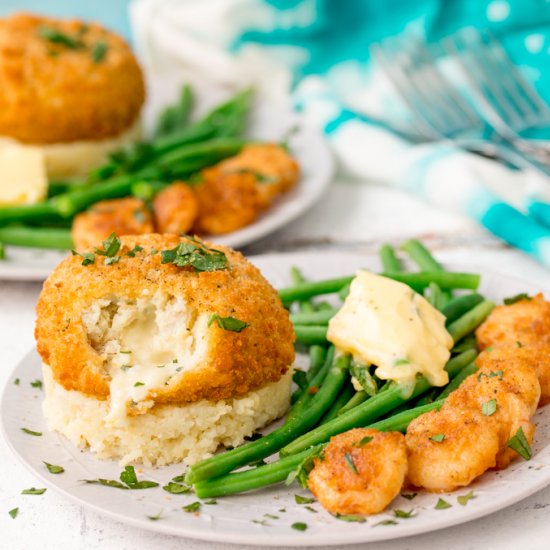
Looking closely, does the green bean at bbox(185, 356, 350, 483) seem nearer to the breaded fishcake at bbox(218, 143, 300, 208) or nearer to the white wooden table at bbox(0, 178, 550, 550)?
the white wooden table at bbox(0, 178, 550, 550)

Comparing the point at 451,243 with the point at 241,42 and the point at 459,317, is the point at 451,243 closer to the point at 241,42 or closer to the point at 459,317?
the point at 459,317

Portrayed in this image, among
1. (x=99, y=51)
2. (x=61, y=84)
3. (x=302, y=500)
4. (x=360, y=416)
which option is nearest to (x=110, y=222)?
(x=61, y=84)

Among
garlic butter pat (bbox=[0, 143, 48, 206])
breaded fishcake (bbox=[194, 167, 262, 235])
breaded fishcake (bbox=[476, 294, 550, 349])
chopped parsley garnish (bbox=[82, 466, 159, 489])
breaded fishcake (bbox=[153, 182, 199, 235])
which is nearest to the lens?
chopped parsley garnish (bbox=[82, 466, 159, 489])

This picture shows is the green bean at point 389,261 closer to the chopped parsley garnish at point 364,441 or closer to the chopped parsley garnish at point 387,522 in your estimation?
the chopped parsley garnish at point 364,441

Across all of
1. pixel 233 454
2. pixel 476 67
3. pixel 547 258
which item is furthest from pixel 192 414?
pixel 476 67

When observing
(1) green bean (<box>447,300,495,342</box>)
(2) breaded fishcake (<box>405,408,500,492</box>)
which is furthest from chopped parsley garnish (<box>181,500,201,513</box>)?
(1) green bean (<box>447,300,495,342</box>)

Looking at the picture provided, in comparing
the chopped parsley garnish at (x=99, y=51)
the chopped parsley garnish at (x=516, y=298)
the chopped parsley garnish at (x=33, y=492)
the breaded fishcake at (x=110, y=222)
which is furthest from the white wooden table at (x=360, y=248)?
the chopped parsley garnish at (x=99, y=51)
